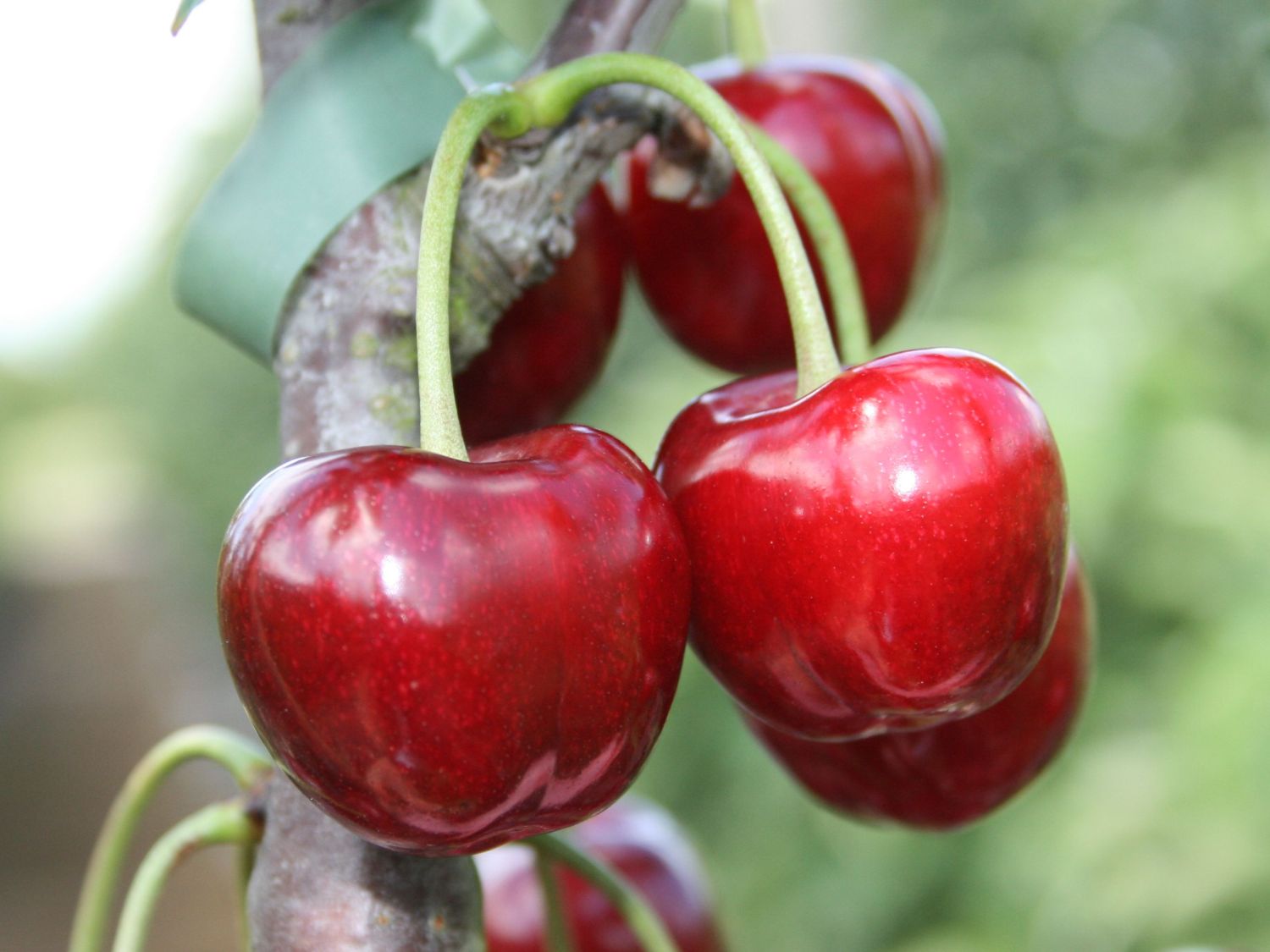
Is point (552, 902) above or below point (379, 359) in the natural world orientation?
below

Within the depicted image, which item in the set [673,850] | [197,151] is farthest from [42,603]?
[673,850]

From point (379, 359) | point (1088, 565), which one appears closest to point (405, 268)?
point (379, 359)

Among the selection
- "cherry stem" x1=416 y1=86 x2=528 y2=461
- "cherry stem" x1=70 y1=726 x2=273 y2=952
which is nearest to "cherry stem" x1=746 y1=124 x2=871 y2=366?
"cherry stem" x1=416 y1=86 x2=528 y2=461

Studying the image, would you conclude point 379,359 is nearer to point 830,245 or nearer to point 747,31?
point 830,245

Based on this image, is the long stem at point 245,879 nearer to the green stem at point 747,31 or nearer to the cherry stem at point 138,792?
the cherry stem at point 138,792

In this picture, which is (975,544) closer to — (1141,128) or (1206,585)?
(1206,585)

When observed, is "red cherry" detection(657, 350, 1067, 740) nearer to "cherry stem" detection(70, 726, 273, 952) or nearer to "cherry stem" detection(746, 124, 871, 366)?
"cherry stem" detection(746, 124, 871, 366)
